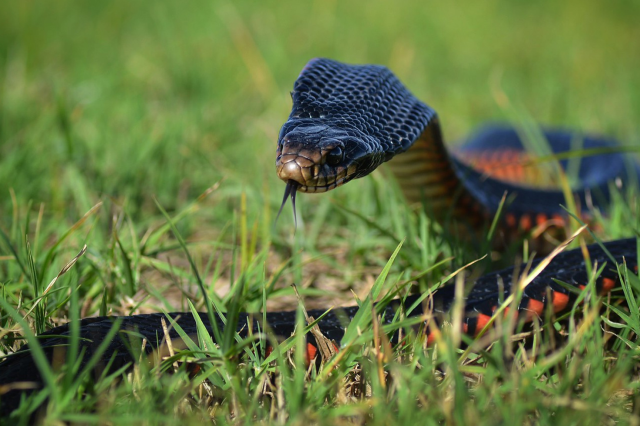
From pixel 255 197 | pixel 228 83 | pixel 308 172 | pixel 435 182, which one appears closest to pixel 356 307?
pixel 308 172

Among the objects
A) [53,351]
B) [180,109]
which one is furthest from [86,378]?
[180,109]

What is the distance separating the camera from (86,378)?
5.55 ft

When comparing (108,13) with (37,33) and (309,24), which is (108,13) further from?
(309,24)

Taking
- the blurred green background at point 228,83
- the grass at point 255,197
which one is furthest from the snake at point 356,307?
the blurred green background at point 228,83

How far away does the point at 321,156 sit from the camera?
208 cm

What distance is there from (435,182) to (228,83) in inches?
157

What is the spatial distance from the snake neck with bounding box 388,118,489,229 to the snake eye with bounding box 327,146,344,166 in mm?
737

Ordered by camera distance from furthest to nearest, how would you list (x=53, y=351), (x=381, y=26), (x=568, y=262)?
(x=381, y=26) → (x=568, y=262) → (x=53, y=351)

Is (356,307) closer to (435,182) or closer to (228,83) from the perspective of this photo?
(435,182)

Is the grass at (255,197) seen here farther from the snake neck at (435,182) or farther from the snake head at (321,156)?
the snake head at (321,156)

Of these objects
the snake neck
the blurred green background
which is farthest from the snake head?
the blurred green background

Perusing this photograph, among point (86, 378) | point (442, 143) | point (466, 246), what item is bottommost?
point (466, 246)

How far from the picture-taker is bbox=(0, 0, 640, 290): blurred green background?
3777 mm

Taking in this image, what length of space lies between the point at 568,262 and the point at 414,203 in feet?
3.37
